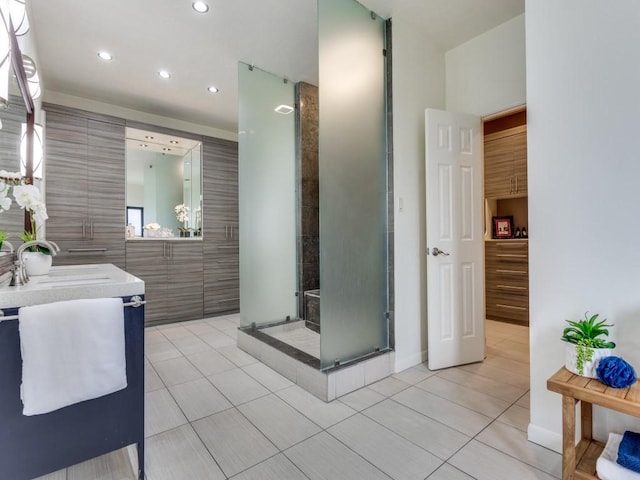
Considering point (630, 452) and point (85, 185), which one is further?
point (85, 185)

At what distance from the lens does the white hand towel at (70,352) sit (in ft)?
3.56

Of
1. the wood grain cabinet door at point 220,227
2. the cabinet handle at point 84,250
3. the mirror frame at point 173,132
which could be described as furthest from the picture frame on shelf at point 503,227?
the cabinet handle at point 84,250

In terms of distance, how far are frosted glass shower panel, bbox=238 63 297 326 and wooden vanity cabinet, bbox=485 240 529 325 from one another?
2.55 meters

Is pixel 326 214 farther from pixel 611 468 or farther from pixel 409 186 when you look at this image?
pixel 611 468

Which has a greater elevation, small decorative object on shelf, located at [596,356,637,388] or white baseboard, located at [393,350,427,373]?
small decorative object on shelf, located at [596,356,637,388]

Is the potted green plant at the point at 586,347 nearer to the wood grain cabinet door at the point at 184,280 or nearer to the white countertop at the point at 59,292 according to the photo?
the white countertop at the point at 59,292

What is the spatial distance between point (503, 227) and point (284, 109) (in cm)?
325

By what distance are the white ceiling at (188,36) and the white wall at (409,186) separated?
23 cm

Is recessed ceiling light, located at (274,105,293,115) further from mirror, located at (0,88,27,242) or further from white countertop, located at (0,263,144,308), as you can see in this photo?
white countertop, located at (0,263,144,308)

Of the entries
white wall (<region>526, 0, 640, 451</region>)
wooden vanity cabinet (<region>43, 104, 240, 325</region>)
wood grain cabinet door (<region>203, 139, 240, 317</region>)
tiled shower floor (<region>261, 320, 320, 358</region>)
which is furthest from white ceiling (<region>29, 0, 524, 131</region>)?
tiled shower floor (<region>261, 320, 320, 358</region>)

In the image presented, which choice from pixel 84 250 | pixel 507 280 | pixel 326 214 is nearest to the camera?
pixel 326 214

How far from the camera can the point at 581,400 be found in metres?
1.25

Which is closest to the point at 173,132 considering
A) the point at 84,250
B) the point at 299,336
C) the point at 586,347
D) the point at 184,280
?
the point at 84,250

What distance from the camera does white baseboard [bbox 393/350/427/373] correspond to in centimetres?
250
